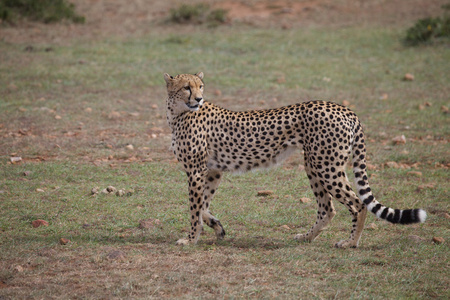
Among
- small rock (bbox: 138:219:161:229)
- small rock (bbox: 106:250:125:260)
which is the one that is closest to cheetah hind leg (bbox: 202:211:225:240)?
small rock (bbox: 138:219:161:229)

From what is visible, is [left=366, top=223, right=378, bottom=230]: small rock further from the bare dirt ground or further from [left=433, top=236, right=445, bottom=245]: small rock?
the bare dirt ground

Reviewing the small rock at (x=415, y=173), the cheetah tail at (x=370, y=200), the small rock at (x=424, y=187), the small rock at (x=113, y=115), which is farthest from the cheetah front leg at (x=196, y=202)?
the small rock at (x=113, y=115)

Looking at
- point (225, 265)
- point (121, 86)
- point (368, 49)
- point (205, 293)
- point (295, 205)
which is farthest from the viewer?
point (368, 49)

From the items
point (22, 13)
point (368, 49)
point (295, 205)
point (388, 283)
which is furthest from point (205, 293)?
point (22, 13)

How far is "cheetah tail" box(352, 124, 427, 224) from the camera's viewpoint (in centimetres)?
530

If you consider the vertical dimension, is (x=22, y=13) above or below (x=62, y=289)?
above

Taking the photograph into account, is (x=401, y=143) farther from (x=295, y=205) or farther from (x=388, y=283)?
(x=388, y=283)

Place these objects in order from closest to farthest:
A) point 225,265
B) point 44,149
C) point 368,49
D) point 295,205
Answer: point 225,265 < point 295,205 < point 44,149 < point 368,49

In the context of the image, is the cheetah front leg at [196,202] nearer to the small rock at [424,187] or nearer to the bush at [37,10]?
the small rock at [424,187]

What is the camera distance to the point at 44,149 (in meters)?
8.66

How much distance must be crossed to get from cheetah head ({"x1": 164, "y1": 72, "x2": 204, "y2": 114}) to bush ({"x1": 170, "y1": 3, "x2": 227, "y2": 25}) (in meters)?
10.6

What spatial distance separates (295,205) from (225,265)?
198cm

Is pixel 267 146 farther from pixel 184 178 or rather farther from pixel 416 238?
pixel 184 178

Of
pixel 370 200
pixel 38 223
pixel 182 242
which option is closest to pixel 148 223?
pixel 182 242
